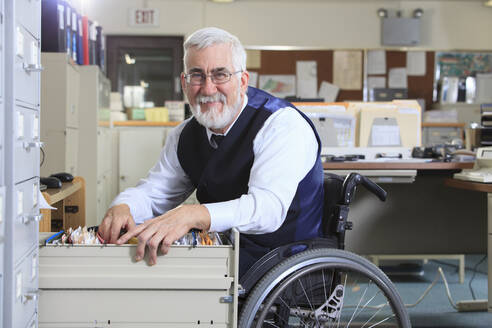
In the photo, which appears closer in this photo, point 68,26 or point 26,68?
point 26,68

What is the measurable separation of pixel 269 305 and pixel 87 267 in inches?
14.2

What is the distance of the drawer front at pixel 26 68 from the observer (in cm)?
79

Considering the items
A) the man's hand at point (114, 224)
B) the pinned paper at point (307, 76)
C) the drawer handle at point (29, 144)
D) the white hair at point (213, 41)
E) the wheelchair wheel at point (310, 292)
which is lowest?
the wheelchair wheel at point (310, 292)

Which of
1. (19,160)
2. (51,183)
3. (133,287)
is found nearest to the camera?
(19,160)

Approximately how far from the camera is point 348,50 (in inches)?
248

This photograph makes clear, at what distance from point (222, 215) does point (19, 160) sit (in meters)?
0.44

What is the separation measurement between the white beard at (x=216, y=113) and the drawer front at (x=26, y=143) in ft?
1.67

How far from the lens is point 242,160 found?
4.32ft

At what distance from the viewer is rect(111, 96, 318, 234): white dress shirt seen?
115 cm

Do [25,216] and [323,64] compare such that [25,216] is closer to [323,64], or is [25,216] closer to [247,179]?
[247,179]

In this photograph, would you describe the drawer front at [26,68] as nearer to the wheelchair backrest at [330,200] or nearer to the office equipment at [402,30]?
the wheelchair backrest at [330,200]

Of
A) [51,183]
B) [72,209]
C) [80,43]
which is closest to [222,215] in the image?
[51,183]

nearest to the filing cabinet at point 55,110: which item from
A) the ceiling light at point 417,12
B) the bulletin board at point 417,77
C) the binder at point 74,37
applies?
the binder at point 74,37

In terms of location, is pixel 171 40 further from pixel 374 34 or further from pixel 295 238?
pixel 295 238
